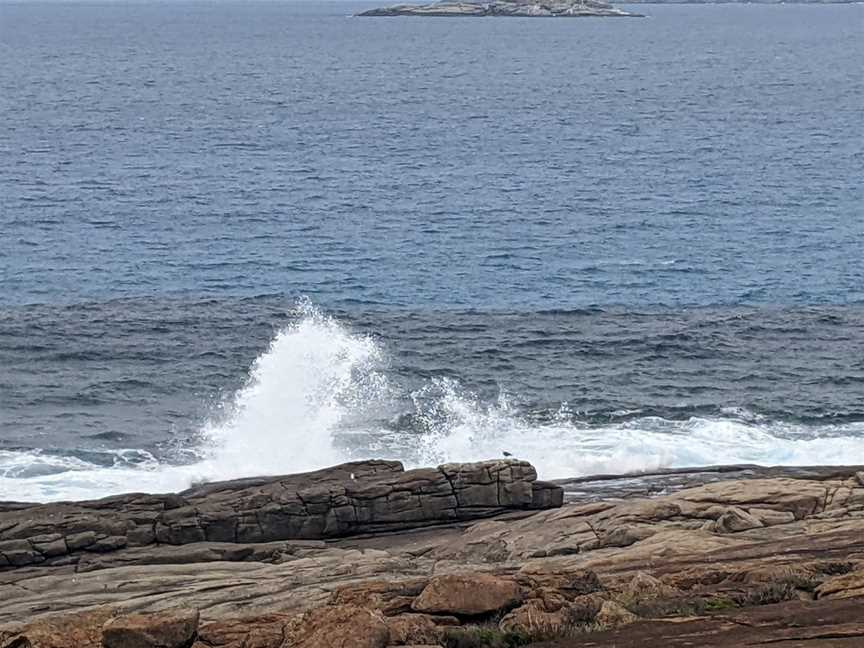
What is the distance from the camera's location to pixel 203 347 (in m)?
51.7

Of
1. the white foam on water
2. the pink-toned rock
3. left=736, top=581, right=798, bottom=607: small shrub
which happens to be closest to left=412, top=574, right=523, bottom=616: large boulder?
the pink-toned rock

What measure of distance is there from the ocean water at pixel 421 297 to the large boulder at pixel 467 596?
60.1 ft

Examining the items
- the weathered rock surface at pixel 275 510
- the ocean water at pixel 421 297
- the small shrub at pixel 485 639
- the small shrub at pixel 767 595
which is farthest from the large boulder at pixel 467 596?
the ocean water at pixel 421 297

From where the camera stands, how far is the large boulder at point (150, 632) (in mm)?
19297

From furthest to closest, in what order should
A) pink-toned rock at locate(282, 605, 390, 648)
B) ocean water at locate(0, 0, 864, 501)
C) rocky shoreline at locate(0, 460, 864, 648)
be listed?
ocean water at locate(0, 0, 864, 501)
rocky shoreline at locate(0, 460, 864, 648)
pink-toned rock at locate(282, 605, 390, 648)

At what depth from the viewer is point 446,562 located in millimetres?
27891

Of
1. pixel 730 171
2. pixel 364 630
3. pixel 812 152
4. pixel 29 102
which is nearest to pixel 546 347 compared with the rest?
pixel 364 630

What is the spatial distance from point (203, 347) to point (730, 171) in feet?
166

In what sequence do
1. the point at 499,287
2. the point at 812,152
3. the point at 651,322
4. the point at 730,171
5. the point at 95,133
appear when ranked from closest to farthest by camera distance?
the point at 651,322, the point at 499,287, the point at 730,171, the point at 812,152, the point at 95,133

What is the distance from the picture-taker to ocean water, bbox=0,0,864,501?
43.2 meters

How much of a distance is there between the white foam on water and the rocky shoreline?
4.63m

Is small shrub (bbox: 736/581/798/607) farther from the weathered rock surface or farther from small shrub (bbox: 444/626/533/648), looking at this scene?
the weathered rock surface

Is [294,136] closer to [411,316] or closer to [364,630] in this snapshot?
[411,316]

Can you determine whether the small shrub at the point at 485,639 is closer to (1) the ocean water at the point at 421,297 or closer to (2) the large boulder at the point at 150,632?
(2) the large boulder at the point at 150,632
